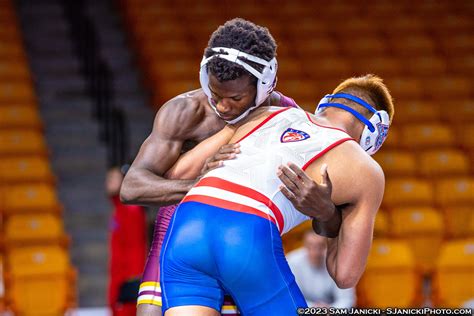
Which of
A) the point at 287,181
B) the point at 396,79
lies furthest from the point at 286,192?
the point at 396,79

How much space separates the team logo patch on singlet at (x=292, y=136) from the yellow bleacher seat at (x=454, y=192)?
508 cm

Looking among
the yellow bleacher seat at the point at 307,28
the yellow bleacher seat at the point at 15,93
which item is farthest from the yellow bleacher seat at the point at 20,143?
the yellow bleacher seat at the point at 307,28

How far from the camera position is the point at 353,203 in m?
3.24

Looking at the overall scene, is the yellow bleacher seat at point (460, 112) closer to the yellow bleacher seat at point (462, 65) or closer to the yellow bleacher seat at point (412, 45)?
the yellow bleacher seat at point (462, 65)

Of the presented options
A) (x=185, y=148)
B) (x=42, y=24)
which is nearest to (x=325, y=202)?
(x=185, y=148)

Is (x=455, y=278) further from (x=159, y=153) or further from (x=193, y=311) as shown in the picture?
(x=193, y=311)

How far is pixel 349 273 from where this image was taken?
325 centimetres

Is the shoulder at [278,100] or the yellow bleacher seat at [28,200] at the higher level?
the shoulder at [278,100]

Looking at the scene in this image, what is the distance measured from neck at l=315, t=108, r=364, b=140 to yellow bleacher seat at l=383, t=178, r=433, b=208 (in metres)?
4.43

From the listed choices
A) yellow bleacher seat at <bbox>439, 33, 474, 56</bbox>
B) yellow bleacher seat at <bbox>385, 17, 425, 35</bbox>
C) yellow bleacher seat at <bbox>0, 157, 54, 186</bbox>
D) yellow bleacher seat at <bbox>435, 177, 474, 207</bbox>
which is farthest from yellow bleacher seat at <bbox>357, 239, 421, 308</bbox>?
yellow bleacher seat at <bbox>385, 17, 425, 35</bbox>

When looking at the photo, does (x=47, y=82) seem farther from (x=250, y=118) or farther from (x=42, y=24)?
(x=250, y=118)

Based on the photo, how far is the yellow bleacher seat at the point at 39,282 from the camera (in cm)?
670

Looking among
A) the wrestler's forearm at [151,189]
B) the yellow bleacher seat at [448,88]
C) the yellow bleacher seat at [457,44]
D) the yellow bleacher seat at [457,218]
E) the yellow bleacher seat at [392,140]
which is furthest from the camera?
the yellow bleacher seat at [457,44]

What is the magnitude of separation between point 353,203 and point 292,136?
0.30 metres
